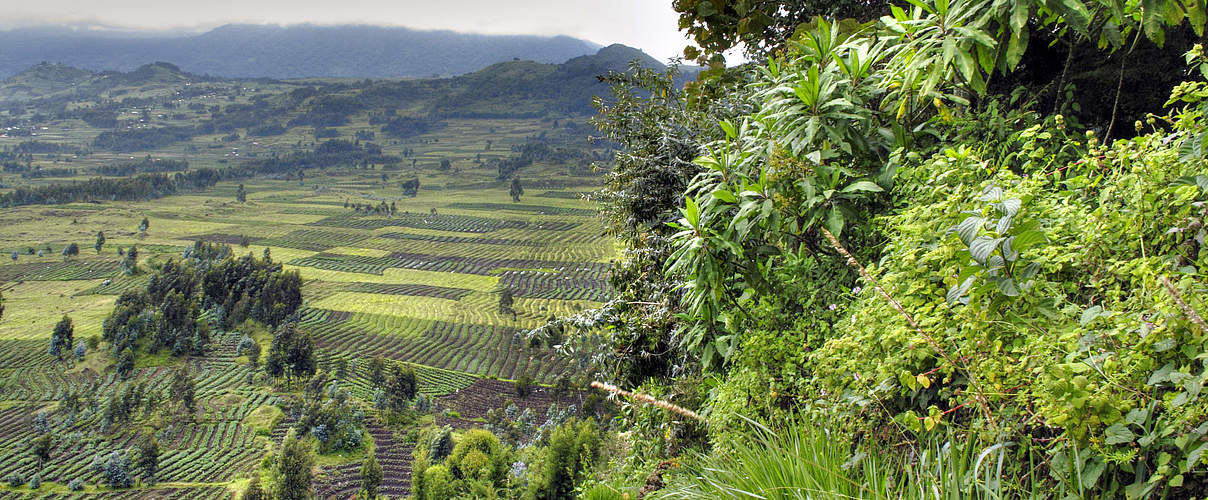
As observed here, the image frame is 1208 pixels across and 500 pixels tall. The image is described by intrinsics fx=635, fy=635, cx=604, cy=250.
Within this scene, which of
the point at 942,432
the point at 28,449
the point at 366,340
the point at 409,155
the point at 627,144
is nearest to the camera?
the point at 942,432

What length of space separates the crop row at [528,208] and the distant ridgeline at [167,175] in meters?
49.0

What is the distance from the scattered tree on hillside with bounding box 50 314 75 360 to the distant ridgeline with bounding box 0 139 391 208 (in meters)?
64.9

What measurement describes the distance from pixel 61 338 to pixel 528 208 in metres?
55.9

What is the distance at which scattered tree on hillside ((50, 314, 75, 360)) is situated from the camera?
49.0 m

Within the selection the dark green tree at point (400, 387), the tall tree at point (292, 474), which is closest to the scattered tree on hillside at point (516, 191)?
the dark green tree at point (400, 387)

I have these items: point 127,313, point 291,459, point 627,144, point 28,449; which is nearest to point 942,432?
point 627,144

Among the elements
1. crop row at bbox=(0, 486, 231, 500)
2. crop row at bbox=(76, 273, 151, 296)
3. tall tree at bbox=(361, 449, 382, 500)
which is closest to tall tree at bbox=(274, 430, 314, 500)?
tall tree at bbox=(361, 449, 382, 500)

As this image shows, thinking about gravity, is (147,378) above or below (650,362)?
below

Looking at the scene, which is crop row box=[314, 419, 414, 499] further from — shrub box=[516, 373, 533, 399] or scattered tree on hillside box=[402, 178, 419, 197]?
scattered tree on hillside box=[402, 178, 419, 197]

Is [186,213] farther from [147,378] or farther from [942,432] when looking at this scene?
[942,432]

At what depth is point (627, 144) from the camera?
5.70m

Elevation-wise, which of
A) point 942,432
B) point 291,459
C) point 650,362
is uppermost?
point 942,432

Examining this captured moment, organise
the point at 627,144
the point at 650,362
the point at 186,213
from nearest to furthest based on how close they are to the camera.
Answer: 1. the point at 650,362
2. the point at 627,144
3. the point at 186,213

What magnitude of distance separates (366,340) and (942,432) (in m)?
54.2
